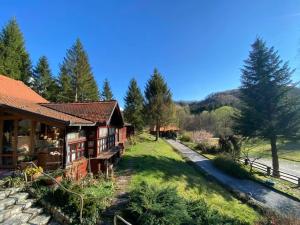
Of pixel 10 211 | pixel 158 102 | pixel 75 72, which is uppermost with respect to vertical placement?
pixel 75 72

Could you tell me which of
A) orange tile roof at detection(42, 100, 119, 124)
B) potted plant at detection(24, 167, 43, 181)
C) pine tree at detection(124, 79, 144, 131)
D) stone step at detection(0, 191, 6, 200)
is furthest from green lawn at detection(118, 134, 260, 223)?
pine tree at detection(124, 79, 144, 131)

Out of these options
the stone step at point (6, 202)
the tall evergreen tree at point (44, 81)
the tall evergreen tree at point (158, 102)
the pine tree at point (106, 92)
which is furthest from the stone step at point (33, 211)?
the pine tree at point (106, 92)

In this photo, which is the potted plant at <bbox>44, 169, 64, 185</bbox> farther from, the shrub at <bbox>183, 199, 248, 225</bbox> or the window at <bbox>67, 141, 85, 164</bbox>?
the shrub at <bbox>183, 199, 248, 225</bbox>

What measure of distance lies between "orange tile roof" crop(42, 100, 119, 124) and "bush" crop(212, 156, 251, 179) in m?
11.8

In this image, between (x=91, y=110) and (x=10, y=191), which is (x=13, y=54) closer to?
(x=91, y=110)

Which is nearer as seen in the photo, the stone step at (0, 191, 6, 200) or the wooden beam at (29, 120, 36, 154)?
the stone step at (0, 191, 6, 200)

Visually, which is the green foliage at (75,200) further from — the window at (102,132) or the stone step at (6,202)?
the window at (102,132)

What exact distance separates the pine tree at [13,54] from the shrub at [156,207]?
2801cm

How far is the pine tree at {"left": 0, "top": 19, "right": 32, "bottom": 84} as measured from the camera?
3132 cm

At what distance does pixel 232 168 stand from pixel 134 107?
2494 centimetres

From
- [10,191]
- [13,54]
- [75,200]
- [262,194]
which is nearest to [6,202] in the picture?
[10,191]

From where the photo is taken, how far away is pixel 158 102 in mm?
39438

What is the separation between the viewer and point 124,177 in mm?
13953

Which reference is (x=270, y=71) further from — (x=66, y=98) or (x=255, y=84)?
(x=66, y=98)
